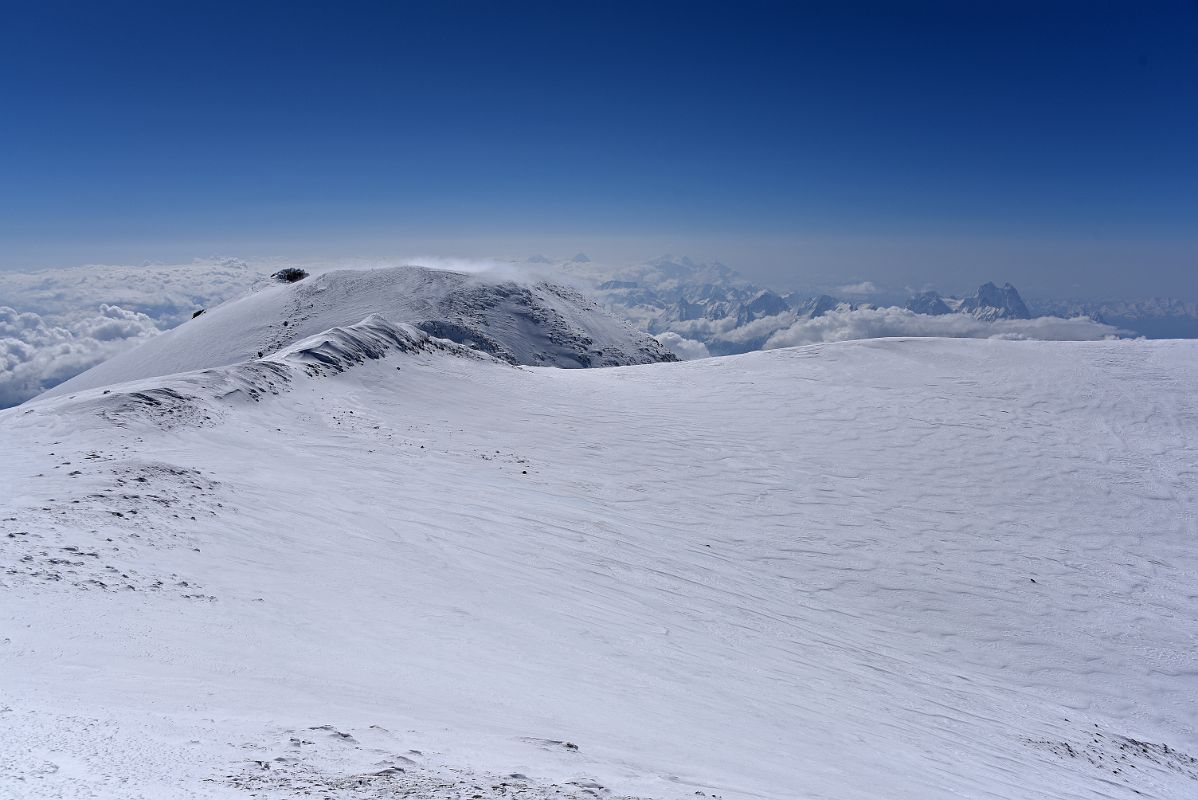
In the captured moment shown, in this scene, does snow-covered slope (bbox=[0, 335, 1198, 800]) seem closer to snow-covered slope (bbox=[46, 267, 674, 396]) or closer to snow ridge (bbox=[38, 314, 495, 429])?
snow ridge (bbox=[38, 314, 495, 429])

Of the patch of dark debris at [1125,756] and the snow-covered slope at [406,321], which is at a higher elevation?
the snow-covered slope at [406,321]

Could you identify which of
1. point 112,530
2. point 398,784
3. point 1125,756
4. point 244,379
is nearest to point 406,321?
point 244,379

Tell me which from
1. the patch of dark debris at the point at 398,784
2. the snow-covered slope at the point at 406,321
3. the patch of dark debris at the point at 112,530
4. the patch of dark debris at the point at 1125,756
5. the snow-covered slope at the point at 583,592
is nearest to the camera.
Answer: the patch of dark debris at the point at 398,784

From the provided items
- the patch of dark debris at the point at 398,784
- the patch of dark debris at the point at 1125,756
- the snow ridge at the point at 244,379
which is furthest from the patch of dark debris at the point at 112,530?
the patch of dark debris at the point at 1125,756

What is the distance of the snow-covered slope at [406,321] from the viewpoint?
53500 mm

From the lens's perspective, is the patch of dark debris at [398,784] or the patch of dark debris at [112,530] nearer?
the patch of dark debris at [398,784]

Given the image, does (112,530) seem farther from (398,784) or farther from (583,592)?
(398,784)

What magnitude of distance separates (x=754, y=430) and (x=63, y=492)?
1881cm

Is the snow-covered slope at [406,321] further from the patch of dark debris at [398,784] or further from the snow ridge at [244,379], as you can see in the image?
the patch of dark debris at [398,784]

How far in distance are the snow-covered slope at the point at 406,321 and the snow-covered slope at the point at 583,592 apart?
35.1m

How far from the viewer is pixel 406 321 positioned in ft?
212

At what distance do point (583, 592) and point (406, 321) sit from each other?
56141 millimetres

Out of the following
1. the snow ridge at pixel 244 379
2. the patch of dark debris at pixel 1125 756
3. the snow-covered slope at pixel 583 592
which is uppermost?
the snow ridge at pixel 244 379

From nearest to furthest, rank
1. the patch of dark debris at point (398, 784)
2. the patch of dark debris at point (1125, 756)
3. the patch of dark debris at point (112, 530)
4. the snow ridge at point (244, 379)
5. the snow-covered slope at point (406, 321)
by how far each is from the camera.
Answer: the patch of dark debris at point (398, 784)
the patch of dark debris at point (112, 530)
the patch of dark debris at point (1125, 756)
the snow ridge at point (244, 379)
the snow-covered slope at point (406, 321)
